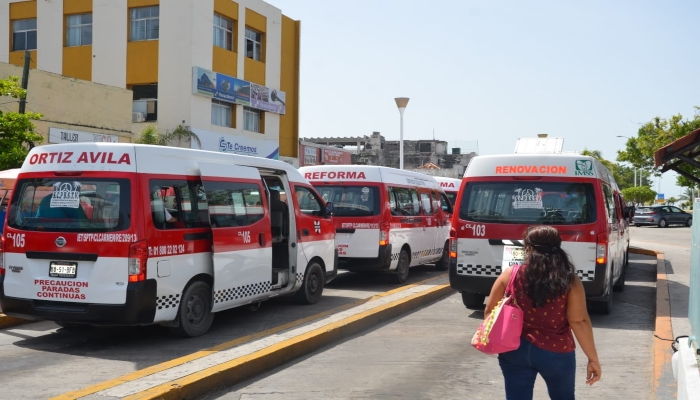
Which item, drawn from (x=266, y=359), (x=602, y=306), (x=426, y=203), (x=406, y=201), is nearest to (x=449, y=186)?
(x=426, y=203)

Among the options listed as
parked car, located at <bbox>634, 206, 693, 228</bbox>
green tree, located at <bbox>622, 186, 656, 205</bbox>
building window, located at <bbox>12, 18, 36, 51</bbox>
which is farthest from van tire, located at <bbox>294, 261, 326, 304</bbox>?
green tree, located at <bbox>622, 186, 656, 205</bbox>

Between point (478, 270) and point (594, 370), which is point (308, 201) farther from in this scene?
point (594, 370)

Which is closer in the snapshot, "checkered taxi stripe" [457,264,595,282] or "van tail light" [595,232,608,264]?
"van tail light" [595,232,608,264]

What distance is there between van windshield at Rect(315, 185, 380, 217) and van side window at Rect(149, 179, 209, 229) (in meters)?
4.90

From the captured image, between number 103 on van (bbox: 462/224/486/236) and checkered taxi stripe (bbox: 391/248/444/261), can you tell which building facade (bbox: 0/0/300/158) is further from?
number 103 on van (bbox: 462/224/486/236)

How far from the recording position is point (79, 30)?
33250 mm

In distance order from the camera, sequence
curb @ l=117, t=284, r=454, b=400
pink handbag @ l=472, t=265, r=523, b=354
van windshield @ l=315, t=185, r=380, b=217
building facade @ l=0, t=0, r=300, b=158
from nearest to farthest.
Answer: pink handbag @ l=472, t=265, r=523, b=354, curb @ l=117, t=284, r=454, b=400, van windshield @ l=315, t=185, r=380, b=217, building facade @ l=0, t=0, r=300, b=158

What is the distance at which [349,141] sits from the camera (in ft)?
231

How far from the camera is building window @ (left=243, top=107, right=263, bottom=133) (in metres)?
Answer: 35.2

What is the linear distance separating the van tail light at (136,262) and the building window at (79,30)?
27.8 m

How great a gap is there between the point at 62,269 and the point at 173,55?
2480 centimetres

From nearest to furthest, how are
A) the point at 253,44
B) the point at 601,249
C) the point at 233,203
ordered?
the point at 233,203 < the point at 601,249 < the point at 253,44

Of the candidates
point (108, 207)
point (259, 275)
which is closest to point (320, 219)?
point (259, 275)

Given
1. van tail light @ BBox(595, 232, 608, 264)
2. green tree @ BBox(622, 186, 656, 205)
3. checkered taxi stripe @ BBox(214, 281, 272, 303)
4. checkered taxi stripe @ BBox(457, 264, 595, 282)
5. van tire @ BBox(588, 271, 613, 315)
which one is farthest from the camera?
green tree @ BBox(622, 186, 656, 205)
